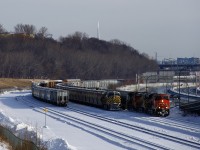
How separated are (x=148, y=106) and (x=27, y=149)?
26.5m

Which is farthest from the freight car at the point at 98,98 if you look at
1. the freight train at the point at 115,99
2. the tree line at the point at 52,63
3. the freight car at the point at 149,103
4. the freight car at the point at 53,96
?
the tree line at the point at 52,63

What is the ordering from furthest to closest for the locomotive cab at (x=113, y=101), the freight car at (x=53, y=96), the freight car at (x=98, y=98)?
the freight car at (x=53, y=96) < the freight car at (x=98, y=98) < the locomotive cab at (x=113, y=101)

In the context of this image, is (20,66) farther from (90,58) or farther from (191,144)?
(191,144)

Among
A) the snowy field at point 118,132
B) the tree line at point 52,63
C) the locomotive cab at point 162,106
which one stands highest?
the tree line at point 52,63

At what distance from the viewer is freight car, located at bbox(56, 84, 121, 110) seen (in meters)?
53.9

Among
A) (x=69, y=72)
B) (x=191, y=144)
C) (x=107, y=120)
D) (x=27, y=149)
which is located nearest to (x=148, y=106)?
(x=107, y=120)

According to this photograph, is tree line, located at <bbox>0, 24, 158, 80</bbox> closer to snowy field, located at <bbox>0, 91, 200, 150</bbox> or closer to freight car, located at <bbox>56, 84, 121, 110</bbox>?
freight car, located at <bbox>56, 84, 121, 110</bbox>

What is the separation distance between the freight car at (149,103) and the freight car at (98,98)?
1.36 m

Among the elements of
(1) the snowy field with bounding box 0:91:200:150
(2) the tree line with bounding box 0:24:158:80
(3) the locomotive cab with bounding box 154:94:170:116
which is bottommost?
(1) the snowy field with bounding box 0:91:200:150

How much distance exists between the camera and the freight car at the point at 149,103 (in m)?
44.3

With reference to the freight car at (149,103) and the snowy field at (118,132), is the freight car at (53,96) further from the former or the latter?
the snowy field at (118,132)

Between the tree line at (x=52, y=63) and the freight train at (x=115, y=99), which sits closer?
the freight train at (x=115, y=99)

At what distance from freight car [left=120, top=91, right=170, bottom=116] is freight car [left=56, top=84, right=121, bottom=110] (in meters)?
1.36

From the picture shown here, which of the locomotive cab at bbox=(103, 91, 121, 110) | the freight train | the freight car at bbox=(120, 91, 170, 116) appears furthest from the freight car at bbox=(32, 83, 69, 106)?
the freight car at bbox=(120, 91, 170, 116)
